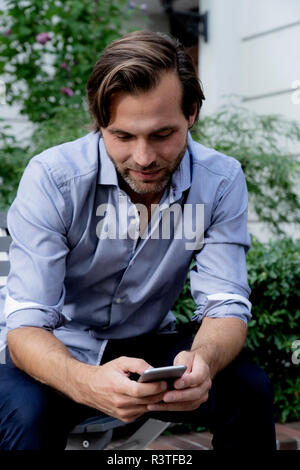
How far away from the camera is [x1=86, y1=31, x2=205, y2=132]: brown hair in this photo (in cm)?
196

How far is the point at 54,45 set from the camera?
4879mm

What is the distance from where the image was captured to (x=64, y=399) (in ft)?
6.26

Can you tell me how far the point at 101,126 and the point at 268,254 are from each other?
5.41 ft

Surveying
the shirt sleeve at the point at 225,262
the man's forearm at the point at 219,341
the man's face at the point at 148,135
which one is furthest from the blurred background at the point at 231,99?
the man's face at the point at 148,135

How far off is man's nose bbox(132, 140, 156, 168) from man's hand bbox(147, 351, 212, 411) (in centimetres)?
56

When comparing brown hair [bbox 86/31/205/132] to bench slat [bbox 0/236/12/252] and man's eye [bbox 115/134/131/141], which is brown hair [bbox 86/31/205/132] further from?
bench slat [bbox 0/236/12/252]

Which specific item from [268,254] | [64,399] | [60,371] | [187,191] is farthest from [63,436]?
[268,254]

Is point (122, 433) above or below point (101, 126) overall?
below

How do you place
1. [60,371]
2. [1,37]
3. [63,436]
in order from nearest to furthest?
[60,371]
[63,436]
[1,37]

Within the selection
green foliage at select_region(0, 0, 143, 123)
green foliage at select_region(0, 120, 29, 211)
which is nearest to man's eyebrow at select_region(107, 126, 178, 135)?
green foliage at select_region(0, 120, 29, 211)

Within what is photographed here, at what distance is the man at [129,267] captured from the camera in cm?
177

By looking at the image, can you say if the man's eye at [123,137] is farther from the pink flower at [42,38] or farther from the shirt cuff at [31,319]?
the pink flower at [42,38]

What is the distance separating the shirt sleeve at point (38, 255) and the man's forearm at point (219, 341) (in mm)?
423
